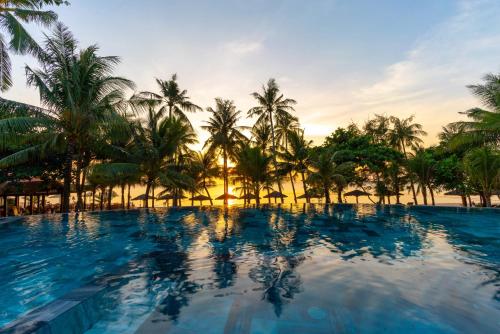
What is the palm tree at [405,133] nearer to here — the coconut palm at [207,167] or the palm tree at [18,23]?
the coconut palm at [207,167]

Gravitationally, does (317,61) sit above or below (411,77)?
above

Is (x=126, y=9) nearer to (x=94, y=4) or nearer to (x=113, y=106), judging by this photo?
(x=94, y=4)

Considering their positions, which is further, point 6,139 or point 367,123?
point 367,123

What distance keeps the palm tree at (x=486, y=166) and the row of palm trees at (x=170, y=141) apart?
57mm

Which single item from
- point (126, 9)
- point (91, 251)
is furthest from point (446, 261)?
point (126, 9)

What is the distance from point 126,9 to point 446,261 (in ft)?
44.5

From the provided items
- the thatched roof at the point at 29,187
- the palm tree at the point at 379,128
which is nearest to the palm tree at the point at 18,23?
the thatched roof at the point at 29,187

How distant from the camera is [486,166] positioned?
16.0 metres

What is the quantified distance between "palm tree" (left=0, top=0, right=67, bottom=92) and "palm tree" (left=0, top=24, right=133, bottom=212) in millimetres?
2119

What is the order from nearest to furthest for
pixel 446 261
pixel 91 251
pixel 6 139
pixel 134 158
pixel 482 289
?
1. pixel 482 289
2. pixel 446 261
3. pixel 91 251
4. pixel 6 139
5. pixel 134 158

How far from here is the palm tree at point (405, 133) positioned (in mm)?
34250

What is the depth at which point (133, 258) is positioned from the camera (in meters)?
6.37

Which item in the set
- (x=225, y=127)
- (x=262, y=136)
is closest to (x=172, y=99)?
(x=225, y=127)

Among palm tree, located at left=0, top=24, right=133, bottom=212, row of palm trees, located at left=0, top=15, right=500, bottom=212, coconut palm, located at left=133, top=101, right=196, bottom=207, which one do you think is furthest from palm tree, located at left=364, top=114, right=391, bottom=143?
palm tree, located at left=0, top=24, right=133, bottom=212
